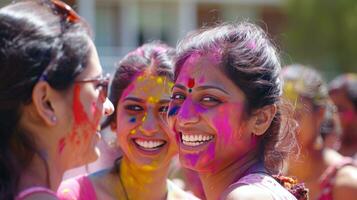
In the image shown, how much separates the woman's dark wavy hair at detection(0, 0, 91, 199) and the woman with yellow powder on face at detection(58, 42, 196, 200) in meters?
1.27

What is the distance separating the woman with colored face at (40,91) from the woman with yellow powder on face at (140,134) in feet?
3.90

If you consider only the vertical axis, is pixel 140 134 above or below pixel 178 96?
below

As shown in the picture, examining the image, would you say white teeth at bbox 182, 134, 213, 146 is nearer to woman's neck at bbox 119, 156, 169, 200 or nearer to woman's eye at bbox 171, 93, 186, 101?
woman's eye at bbox 171, 93, 186, 101

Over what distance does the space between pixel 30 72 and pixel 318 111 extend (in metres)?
3.38

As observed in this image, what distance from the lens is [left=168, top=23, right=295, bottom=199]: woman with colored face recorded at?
Result: 2941mm

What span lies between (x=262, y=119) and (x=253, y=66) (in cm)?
21

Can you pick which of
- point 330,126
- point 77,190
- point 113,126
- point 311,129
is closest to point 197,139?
point 77,190

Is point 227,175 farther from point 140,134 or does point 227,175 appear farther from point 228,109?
point 140,134

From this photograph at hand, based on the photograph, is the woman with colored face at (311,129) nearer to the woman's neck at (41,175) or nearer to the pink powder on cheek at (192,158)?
the pink powder on cheek at (192,158)

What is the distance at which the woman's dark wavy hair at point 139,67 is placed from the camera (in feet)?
12.2

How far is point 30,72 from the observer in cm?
223

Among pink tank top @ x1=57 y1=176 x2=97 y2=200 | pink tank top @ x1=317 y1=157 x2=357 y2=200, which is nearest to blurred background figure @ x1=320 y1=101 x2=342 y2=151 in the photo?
pink tank top @ x1=317 y1=157 x2=357 y2=200

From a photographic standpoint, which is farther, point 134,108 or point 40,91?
point 134,108

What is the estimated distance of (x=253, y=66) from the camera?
2941 millimetres
